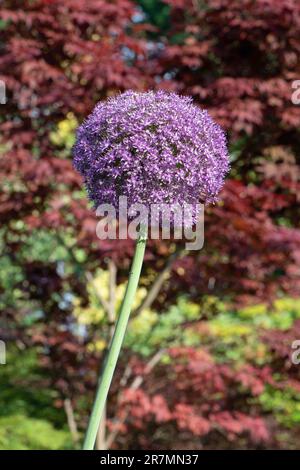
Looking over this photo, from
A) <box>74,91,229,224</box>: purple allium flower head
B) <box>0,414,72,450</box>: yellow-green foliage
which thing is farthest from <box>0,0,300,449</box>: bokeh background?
<box>74,91,229,224</box>: purple allium flower head

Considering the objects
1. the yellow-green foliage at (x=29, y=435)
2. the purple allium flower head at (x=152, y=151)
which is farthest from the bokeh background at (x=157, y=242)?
the purple allium flower head at (x=152, y=151)

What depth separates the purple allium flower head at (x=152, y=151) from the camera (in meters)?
2.45

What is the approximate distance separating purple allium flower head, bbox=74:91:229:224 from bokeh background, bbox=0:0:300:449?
6.23ft

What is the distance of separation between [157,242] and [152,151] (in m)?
2.57

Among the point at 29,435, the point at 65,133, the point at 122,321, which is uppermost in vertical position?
the point at 65,133

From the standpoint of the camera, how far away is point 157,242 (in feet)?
16.4

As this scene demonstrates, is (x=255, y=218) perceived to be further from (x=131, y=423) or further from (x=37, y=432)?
(x=37, y=432)

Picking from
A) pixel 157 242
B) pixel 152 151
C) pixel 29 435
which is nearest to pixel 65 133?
pixel 157 242

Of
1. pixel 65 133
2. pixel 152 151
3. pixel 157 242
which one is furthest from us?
pixel 65 133

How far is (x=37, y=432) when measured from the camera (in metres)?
5.73

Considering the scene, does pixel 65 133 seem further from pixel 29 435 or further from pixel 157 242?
pixel 29 435

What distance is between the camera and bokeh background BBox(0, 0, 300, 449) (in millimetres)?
4586

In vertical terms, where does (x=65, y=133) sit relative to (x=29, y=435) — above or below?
above

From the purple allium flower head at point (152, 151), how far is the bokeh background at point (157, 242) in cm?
190
